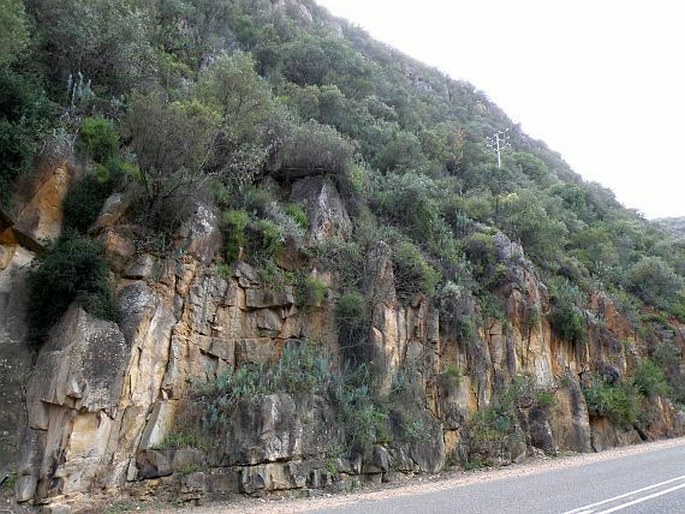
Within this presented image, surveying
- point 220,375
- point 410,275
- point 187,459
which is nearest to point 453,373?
point 410,275

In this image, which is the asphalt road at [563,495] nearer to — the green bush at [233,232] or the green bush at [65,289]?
the green bush at [65,289]

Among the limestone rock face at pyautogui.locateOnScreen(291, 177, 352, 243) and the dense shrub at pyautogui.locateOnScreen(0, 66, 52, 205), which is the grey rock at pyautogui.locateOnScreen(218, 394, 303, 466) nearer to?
the limestone rock face at pyautogui.locateOnScreen(291, 177, 352, 243)

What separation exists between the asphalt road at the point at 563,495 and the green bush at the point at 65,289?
6.18 m

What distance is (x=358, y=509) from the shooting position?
9.34 metres

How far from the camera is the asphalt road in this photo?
26.0ft

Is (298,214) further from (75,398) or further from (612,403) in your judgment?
(612,403)

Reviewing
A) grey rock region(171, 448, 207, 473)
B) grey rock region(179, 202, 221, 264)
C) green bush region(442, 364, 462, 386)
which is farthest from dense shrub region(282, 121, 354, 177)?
grey rock region(171, 448, 207, 473)

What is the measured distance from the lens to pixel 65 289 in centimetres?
1095

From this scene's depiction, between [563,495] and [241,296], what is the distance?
8.63 meters

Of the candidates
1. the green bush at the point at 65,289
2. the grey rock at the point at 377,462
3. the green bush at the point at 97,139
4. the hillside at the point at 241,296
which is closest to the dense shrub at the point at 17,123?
the hillside at the point at 241,296

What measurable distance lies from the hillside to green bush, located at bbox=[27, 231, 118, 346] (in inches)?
1.8

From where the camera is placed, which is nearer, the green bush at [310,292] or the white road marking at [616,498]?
the white road marking at [616,498]

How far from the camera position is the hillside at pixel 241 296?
1096cm

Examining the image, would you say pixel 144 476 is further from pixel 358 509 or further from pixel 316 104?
pixel 316 104
